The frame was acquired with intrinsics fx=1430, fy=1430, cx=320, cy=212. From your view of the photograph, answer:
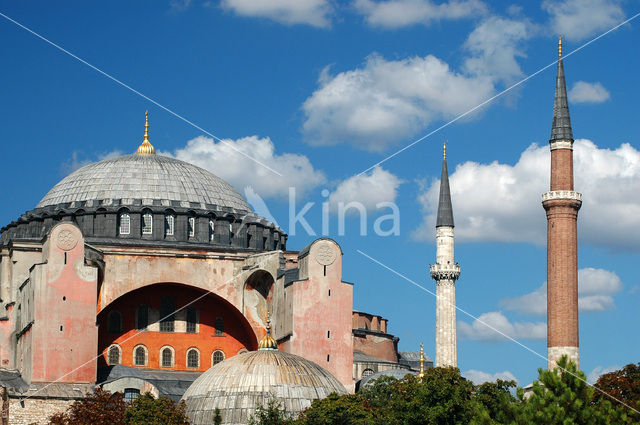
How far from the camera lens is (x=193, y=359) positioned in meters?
47.6

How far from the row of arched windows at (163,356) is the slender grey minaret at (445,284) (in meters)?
10.6

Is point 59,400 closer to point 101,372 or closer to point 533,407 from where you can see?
point 101,372

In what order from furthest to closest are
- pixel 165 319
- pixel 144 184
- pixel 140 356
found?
1. pixel 144 184
2. pixel 165 319
3. pixel 140 356

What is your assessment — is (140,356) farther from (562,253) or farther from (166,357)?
(562,253)

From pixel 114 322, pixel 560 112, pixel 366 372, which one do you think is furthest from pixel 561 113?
pixel 114 322

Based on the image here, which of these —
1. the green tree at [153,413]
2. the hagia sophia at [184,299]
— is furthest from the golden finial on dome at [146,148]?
the green tree at [153,413]

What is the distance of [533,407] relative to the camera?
31.0 metres

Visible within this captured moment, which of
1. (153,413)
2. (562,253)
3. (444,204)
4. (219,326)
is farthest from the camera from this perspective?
(444,204)

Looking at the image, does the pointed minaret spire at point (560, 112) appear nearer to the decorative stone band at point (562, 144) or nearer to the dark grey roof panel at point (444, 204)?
the decorative stone band at point (562, 144)

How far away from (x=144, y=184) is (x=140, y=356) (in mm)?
6992

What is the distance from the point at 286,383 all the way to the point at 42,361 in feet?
26.1

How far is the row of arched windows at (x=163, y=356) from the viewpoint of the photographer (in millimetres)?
46594

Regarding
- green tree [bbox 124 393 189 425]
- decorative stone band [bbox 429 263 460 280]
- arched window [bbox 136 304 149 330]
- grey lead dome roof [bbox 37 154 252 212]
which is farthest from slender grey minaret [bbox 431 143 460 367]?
green tree [bbox 124 393 189 425]

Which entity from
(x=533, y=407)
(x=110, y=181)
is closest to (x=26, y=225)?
(x=110, y=181)
